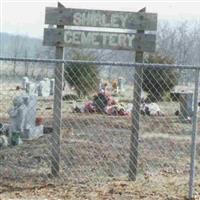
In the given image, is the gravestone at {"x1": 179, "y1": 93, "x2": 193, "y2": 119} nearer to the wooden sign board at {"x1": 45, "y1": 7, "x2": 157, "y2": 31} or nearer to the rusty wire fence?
the rusty wire fence

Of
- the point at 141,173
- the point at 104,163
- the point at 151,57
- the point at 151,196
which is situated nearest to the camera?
the point at 151,196

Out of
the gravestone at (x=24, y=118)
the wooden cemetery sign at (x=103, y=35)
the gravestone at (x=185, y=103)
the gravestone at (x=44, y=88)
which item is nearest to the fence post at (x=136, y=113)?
the wooden cemetery sign at (x=103, y=35)

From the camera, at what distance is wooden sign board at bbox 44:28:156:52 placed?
804 centimetres

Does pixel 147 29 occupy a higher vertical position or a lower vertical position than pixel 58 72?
higher

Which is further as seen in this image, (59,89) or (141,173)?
(141,173)

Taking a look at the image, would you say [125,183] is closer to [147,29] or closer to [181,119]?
[147,29]

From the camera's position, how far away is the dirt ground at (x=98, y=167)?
24.5ft

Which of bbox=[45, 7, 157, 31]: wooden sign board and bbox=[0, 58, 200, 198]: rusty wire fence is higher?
bbox=[45, 7, 157, 31]: wooden sign board

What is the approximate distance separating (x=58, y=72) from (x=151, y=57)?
17628 millimetres

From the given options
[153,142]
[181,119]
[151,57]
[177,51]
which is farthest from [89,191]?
[177,51]

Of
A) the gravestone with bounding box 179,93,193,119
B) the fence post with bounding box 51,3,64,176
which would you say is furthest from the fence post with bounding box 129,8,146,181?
the gravestone with bounding box 179,93,193,119

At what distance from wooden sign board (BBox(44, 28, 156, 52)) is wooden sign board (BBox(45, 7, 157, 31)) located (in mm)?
111

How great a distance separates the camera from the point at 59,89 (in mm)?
8172

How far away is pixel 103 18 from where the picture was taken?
800cm
